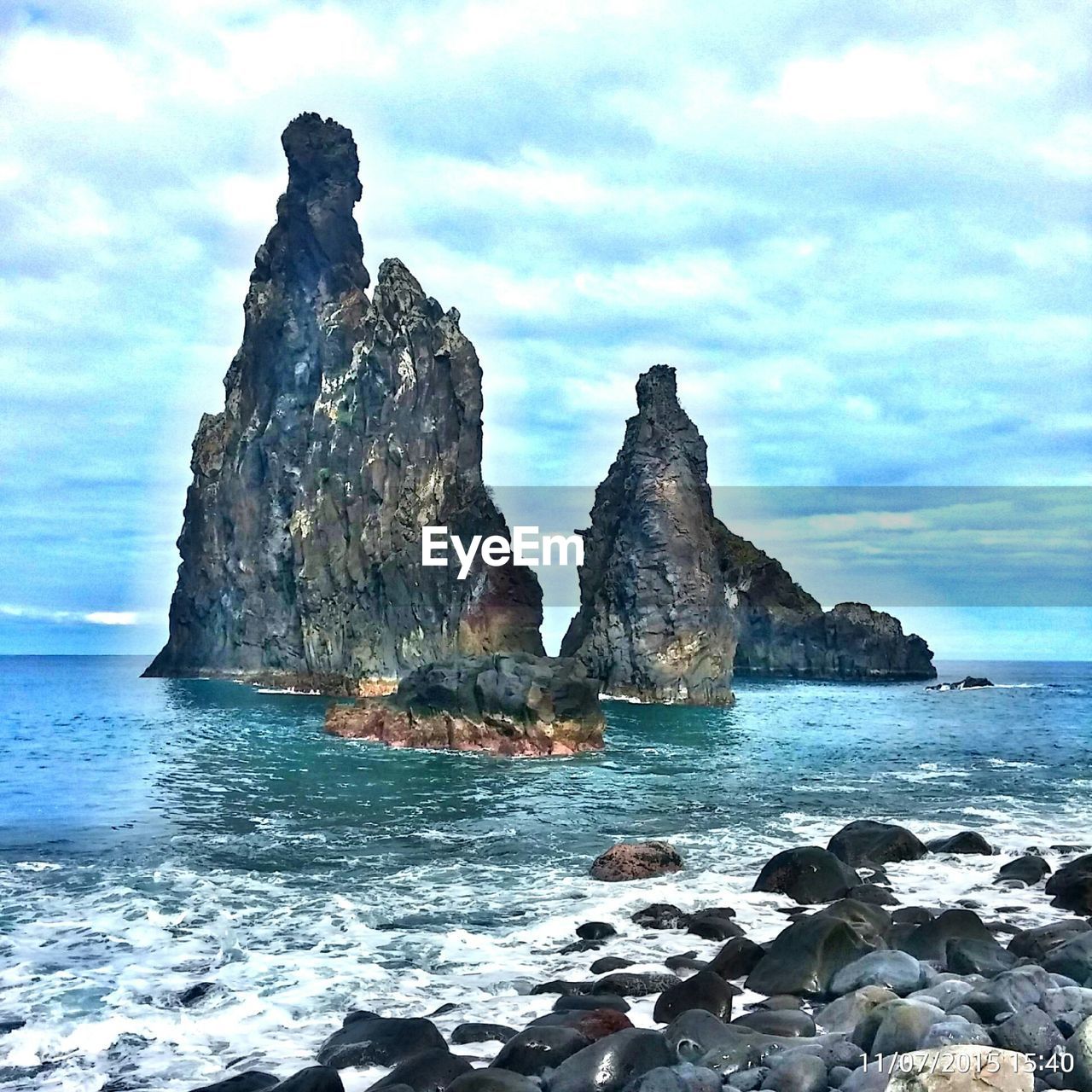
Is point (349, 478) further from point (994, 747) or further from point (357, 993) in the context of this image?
point (357, 993)

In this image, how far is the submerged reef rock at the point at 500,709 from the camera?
45.4 meters

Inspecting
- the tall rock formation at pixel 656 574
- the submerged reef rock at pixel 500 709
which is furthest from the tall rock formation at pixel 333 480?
the submerged reef rock at pixel 500 709

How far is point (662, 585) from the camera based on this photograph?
270 feet

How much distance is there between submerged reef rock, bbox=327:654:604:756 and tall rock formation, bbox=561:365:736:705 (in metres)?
32.8

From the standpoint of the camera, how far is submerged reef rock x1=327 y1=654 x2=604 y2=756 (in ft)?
149

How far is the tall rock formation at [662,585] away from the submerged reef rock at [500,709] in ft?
108

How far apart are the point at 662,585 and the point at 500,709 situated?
38.2m

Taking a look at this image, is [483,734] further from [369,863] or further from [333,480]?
[333,480]

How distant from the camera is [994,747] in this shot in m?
48.6

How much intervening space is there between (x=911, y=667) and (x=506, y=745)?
115 m
